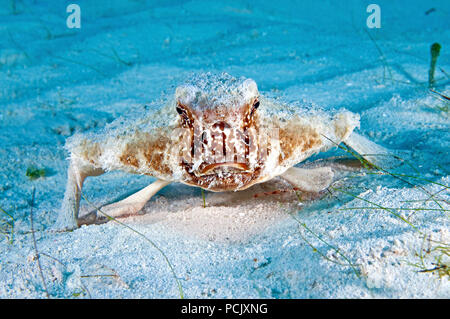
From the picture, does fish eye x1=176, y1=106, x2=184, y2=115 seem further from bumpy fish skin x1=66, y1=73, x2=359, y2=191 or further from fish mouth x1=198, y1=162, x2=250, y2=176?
fish mouth x1=198, y1=162, x2=250, y2=176

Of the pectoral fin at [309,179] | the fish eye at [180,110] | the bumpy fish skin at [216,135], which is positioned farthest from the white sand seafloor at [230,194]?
the fish eye at [180,110]

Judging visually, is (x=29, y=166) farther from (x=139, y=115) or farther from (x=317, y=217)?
(x=317, y=217)

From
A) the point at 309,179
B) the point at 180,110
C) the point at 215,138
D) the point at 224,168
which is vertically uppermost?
the point at 180,110

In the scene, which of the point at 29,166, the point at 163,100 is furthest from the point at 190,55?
the point at 163,100

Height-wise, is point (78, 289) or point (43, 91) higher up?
point (43, 91)

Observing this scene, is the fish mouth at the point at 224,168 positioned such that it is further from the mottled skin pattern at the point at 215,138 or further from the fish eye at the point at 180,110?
the fish eye at the point at 180,110

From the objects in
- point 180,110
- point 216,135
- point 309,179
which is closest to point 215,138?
point 216,135

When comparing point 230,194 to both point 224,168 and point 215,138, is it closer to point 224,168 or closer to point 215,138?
point 224,168
